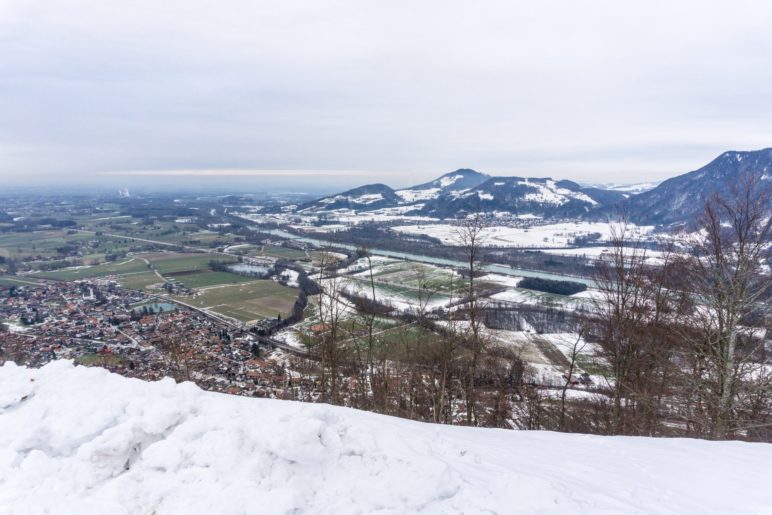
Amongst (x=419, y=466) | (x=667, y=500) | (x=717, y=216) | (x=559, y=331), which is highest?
(x=717, y=216)

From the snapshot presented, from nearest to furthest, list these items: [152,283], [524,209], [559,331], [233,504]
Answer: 1. [233,504]
2. [559,331]
3. [152,283]
4. [524,209]

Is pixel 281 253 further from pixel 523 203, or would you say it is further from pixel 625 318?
pixel 523 203

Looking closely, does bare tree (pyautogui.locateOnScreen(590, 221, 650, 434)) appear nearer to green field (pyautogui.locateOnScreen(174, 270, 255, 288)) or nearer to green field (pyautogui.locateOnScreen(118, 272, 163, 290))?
green field (pyautogui.locateOnScreen(174, 270, 255, 288))

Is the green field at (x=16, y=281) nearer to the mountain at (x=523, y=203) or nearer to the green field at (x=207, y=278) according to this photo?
the green field at (x=207, y=278)

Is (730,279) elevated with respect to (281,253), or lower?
elevated

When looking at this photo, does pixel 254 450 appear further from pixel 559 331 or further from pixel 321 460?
pixel 559 331

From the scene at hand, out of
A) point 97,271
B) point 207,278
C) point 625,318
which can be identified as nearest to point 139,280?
point 207,278

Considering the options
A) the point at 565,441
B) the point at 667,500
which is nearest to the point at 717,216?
the point at 565,441
